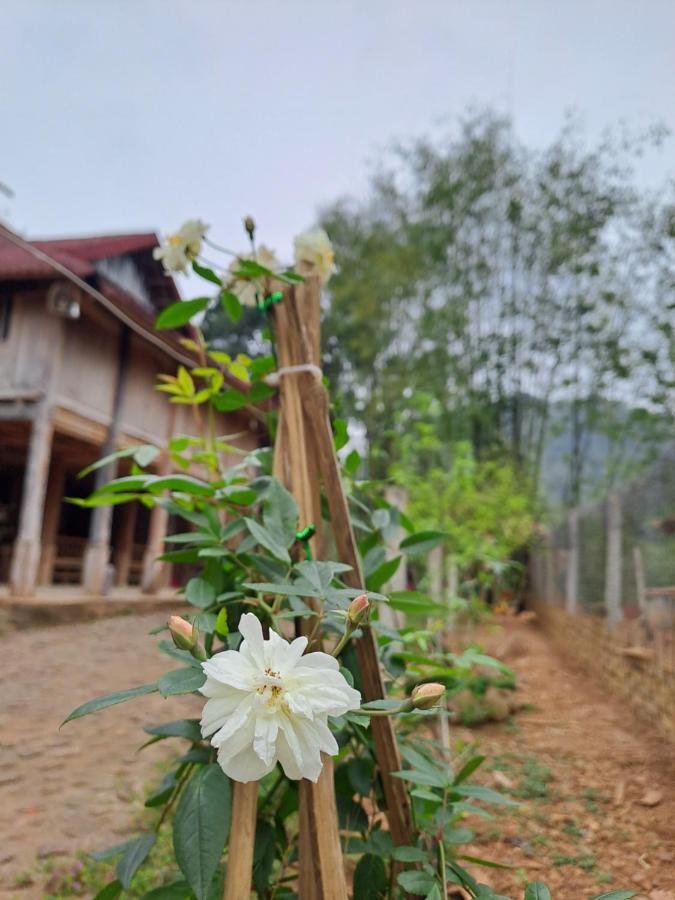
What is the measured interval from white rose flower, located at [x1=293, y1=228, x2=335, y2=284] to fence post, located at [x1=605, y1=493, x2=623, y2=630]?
2926 millimetres

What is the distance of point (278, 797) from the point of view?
92 centimetres

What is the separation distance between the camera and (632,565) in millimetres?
3215

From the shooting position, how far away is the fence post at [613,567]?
10.9 ft

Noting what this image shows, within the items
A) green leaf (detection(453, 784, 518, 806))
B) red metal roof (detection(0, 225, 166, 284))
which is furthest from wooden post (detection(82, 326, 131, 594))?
green leaf (detection(453, 784, 518, 806))

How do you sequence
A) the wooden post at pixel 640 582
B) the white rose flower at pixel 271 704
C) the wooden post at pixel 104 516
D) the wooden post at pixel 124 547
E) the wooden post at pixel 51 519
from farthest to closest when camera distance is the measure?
1. the wooden post at pixel 124 547
2. the wooden post at pixel 51 519
3. the wooden post at pixel 104 516
4. the wooden post at pixel 640 582
5. the white rose flower at pixel 271 704

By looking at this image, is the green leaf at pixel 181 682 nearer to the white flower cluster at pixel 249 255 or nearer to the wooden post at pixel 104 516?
the white flower cluster at pixel 249 255

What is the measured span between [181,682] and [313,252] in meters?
0.65

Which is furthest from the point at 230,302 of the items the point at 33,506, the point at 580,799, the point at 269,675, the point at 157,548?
the point at 157,548

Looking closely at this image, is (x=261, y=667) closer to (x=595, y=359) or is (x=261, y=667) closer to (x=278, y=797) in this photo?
(x=278, y=797)

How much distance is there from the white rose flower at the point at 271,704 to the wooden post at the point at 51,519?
6.91m

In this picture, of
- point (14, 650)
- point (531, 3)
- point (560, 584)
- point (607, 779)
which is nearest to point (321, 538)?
point (607, 779)

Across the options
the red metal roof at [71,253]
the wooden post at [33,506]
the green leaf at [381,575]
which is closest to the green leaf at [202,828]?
the green leaf at [381,575]

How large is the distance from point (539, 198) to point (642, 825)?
265 inches

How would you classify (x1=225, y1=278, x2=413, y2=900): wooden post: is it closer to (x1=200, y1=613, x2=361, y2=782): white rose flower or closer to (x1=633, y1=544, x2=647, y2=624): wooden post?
(x1=200, y1=613, x2=361, y2=782): white rose flower
